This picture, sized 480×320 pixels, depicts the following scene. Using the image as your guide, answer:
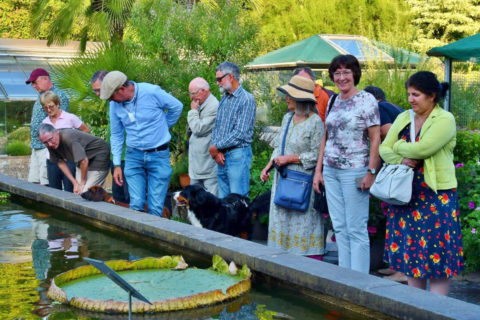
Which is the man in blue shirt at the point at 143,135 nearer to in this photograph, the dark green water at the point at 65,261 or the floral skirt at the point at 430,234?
the dark green water at the point at 65,261

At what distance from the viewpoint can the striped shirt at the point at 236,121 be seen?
718cm

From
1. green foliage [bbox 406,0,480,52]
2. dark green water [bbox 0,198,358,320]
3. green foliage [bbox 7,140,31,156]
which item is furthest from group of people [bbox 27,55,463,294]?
green foliage [bbox 406,0,480,52]

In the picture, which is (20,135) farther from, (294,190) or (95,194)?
(294,190)

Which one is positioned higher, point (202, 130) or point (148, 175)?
point (202, 130)

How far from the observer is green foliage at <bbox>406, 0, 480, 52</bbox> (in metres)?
31.9

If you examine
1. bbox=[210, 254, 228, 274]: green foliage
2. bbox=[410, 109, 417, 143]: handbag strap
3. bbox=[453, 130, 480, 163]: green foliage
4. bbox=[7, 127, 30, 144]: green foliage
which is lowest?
bbox=[210, 254, 228, 274]: green foliage

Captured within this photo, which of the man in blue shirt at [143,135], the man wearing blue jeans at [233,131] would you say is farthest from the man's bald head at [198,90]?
the man wearing blue jeans at [233,131]

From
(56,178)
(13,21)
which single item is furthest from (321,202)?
(13,21)

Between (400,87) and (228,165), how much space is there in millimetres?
6096

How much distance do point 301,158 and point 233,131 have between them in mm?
1385

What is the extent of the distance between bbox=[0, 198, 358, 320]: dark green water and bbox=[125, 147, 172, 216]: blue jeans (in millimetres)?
551

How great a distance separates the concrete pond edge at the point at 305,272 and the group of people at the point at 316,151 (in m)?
0.47

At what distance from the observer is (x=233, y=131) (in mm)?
7191

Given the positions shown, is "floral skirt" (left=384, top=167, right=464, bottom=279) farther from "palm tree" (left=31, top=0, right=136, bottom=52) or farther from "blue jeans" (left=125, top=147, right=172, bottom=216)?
"palm tree" (left=31, top=0, right=136, bottom=52)
